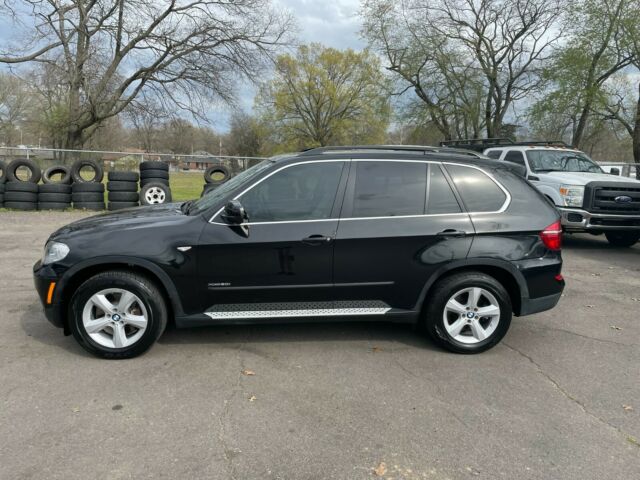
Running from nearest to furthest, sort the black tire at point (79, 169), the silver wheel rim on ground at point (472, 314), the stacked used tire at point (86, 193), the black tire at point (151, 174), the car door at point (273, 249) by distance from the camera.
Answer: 1. the car door at point (273, 249)
2. the silver wheel rim on ground at point (472, 314)
3. the stacked used tire at point (86, 193)
4. the black tire at point (79, 169)
5. the black tire at point (151, 174)

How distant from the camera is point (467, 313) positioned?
4.05m

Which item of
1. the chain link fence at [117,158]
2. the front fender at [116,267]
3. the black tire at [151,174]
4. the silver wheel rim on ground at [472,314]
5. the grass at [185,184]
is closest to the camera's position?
the front fender at [116,267]

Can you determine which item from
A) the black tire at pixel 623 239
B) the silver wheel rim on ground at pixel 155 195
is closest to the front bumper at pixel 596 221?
the black tire at pixel 623 239

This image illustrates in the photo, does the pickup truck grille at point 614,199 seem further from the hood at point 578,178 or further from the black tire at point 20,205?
the black tire at point 20,205

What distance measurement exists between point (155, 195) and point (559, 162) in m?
9.91

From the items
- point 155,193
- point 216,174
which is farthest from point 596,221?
point 216,174

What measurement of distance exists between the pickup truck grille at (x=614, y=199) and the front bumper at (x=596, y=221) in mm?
100

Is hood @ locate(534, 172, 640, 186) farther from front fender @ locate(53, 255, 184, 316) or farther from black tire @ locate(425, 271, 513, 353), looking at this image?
front fender @ locate(53, 255, 184, 316)

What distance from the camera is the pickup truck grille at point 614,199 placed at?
8.70 metres

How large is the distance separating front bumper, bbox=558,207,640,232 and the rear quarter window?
18.5 feet

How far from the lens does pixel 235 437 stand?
285cm

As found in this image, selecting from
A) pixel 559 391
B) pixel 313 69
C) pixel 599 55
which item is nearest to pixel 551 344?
pixel 559 391

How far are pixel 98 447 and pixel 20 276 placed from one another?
451 centimetres

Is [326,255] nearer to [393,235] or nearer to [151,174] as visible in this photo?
[393,235]
